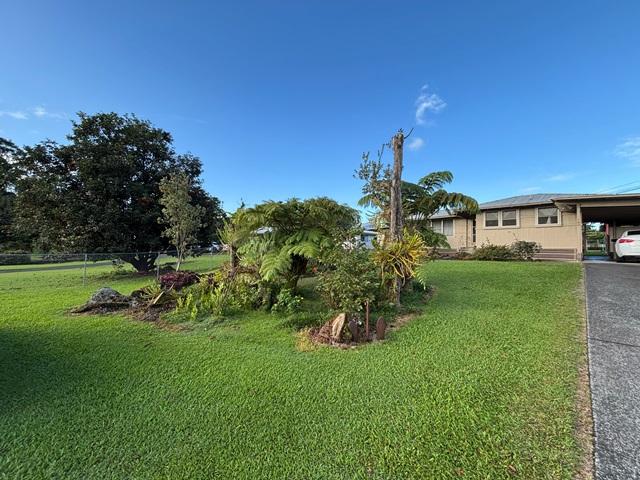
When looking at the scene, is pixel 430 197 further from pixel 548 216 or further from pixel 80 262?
pixel 80 262

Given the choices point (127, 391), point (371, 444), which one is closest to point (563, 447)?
point (371, 444)

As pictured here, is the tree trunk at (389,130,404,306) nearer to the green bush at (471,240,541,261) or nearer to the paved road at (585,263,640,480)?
the paved road at (585,263,640,480)

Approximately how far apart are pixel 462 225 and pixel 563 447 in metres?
16.5

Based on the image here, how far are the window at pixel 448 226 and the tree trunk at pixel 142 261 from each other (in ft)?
51.8

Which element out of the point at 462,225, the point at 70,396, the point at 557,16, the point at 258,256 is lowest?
the point at 70,396

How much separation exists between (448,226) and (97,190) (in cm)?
1769

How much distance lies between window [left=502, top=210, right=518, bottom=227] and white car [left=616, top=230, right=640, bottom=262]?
394 centimetres

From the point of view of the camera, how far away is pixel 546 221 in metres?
13.6

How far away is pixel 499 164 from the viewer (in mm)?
16078

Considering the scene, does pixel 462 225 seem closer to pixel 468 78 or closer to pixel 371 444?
pixel 468 78

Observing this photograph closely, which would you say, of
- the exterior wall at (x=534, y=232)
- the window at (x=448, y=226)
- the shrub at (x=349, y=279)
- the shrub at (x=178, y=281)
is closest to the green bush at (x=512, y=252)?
the exterior wall at (x=534, y=232)

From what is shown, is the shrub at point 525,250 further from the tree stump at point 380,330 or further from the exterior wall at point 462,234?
the tree stump at point 380,330

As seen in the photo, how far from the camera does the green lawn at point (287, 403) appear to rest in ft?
5.43

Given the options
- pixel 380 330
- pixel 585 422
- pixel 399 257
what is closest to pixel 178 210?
pixel 399 257
